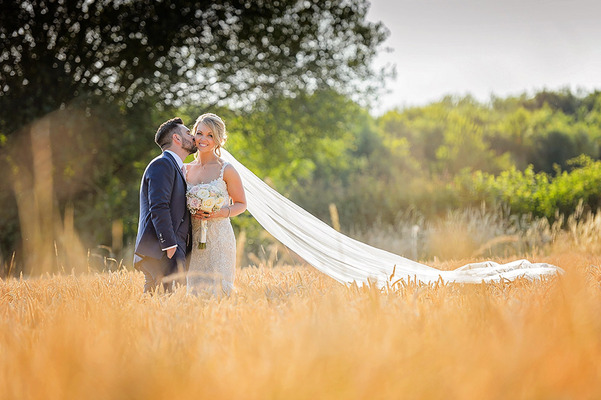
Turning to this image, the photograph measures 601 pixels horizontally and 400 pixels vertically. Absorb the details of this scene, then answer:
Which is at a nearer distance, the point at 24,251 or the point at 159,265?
the point at 159,265

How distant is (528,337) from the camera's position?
7.07 feet

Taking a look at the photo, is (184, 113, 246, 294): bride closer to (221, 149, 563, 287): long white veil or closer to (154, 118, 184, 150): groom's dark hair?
(154, 118, 184, 150): groom's dark hair

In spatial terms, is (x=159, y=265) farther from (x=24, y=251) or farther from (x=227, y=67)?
(x=227, y=67)

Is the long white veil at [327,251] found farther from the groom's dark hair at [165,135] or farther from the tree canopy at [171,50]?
the tree canopy at [171,50]

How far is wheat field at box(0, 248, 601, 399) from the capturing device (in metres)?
1.86

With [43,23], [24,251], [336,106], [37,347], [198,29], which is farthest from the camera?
[336,106]

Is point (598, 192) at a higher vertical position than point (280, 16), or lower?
lower

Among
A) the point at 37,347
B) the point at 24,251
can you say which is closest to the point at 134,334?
the point at 37,347

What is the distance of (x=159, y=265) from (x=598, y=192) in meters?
15.2

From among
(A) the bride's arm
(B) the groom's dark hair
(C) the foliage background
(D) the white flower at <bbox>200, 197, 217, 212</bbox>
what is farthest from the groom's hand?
(C) the foliage background

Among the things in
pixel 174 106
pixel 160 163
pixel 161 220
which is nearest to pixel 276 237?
pixel 161 220

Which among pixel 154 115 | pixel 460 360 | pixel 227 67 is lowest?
pixel 460 360

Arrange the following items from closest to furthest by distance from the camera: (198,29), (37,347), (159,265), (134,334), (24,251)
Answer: (37,347), (134,334), (159,265), (24,251), (198,29)

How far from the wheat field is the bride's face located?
9.65ft
